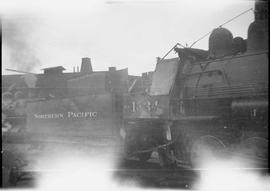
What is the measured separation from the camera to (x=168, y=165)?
25.9 feet

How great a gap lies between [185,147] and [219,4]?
12.1 ft

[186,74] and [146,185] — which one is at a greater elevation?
[186,74]

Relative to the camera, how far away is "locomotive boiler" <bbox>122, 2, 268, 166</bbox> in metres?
6.69

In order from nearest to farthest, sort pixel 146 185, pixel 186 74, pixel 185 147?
pixel 146 185, pixel 185 147, pixel 186 74

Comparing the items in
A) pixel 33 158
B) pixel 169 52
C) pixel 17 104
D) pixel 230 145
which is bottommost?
pixel 33 158

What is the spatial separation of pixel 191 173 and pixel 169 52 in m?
3.48

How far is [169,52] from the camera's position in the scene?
8.88 metres

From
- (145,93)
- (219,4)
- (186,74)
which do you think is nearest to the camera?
(219,4)

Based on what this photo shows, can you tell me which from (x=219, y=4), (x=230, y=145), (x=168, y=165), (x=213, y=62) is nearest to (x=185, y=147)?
(x=168, y=165)

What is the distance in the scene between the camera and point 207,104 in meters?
7.75

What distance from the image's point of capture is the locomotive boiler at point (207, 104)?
6694mm

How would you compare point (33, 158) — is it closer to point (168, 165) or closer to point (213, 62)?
point (168, 165)

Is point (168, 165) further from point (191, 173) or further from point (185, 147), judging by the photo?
point (191, 173)

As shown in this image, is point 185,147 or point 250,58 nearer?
point 250,58
